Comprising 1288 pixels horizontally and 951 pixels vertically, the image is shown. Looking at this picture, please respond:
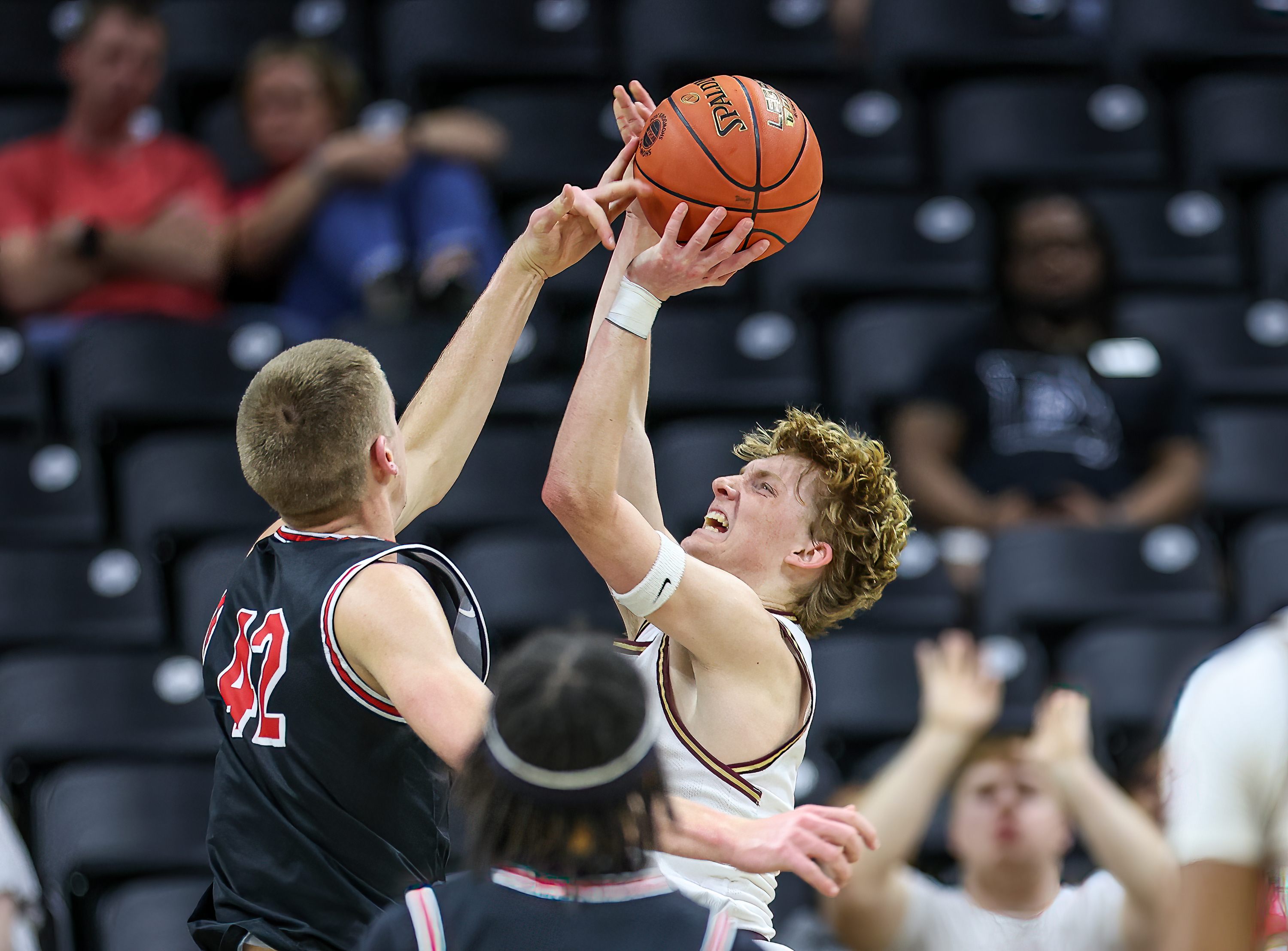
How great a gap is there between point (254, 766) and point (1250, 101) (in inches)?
235

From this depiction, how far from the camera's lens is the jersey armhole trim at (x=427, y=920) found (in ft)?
7.01

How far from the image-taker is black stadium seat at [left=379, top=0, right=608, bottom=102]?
7.40m

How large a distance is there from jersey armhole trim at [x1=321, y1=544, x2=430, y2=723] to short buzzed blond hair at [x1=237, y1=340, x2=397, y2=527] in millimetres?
213

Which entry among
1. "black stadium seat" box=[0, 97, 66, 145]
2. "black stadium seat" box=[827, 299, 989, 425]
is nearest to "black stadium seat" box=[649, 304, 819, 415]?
"black stadium seat" box=[827, 299, 989, 425]

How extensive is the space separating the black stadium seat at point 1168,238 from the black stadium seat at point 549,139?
6.76ft

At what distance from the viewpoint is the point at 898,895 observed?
5.00m

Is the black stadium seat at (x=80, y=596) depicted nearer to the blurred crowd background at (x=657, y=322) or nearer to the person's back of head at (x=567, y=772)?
the blurred crowd background at (x=657, y=322)

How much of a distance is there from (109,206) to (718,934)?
5352mm

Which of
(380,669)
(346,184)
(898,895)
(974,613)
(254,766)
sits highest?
(346,184)

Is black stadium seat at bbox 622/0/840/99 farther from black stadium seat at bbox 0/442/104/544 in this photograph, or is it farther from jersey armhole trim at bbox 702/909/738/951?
jersey armhole trim at bbox 702/909/738/951

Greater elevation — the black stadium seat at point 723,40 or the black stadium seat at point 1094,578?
the black stadium seat at point 723,40

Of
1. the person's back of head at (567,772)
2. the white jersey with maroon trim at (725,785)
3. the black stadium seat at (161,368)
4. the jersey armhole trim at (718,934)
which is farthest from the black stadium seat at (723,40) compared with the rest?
the jersey armhole trim at (718,934)

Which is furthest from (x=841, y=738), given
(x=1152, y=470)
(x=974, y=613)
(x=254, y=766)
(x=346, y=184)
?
(x=254, y=766)

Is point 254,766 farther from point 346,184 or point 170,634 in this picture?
point 346,184
